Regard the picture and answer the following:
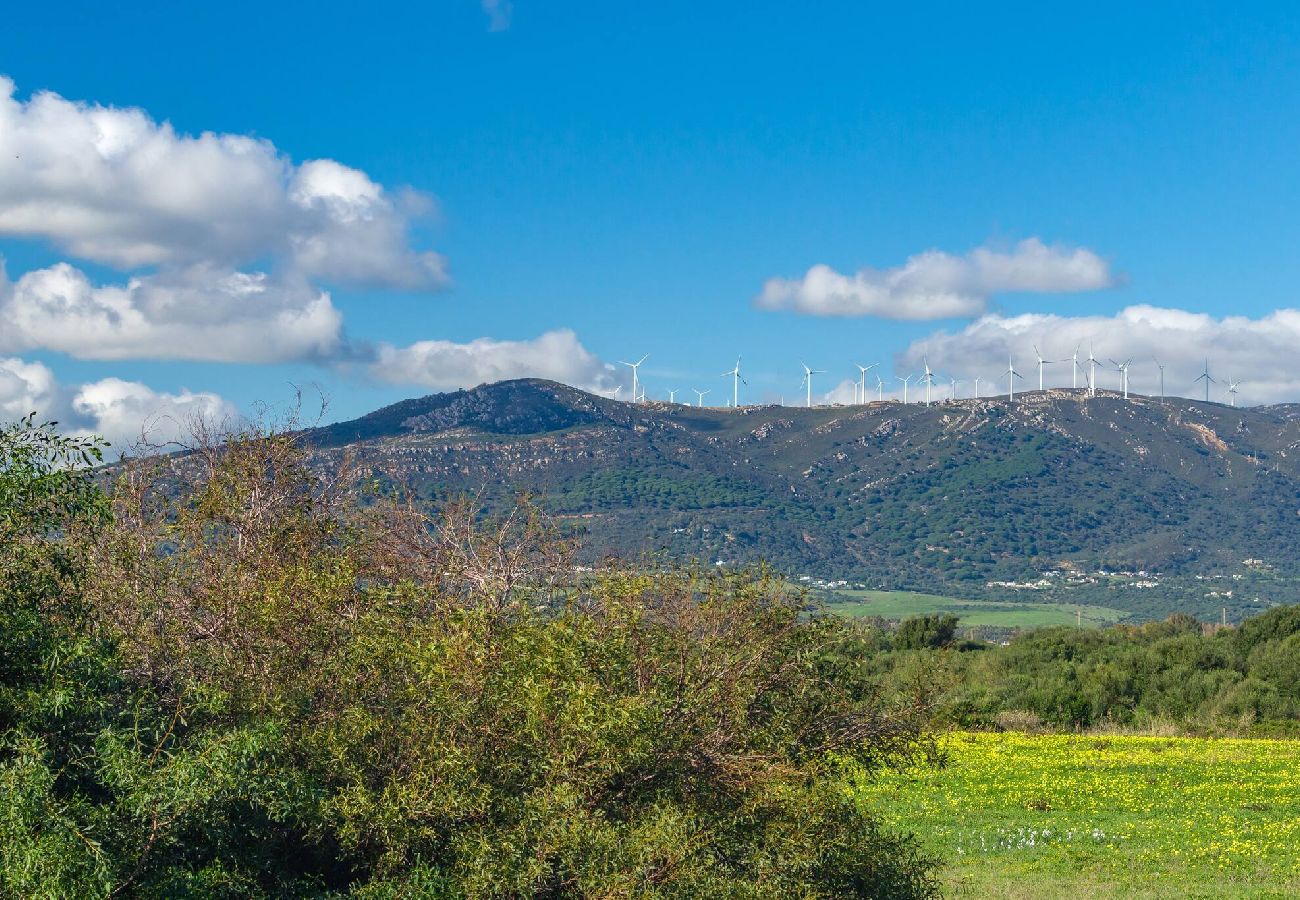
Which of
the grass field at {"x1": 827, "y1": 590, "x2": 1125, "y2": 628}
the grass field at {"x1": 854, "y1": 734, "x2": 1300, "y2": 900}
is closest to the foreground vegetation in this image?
the grass field at {"x1": 854, "y1": 734, "x2": 1300, "y2": 900}

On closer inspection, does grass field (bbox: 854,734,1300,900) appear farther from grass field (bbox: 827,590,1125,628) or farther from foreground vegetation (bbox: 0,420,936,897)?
grass field (bbox: 827,590,1125,628)

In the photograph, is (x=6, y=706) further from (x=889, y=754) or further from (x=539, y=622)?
(x=889, y=754)

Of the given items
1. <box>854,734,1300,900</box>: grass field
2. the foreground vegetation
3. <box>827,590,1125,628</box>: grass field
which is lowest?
<box>827,590,1125,628</box>: grass field

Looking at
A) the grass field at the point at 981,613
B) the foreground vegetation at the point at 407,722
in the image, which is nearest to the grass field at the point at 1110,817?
the foreground vegetation at the point at 407,722

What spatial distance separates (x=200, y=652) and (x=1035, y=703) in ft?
172

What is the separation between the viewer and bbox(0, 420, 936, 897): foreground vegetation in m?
11.9

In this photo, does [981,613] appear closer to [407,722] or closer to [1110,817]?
[1110,817]

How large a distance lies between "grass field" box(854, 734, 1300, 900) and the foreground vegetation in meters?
3.92

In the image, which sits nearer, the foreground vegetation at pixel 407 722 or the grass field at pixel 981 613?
the foreground vegetation at pixel 407 722

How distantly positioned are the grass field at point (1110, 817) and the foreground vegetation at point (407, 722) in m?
3.92

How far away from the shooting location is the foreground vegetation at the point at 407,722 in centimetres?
1192

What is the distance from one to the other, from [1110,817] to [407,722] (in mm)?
25307

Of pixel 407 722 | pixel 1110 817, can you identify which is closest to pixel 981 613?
pixel 1110 817

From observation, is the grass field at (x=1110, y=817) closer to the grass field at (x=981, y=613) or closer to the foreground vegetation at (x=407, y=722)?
the foreground vegetation at (x=407, y=722)
